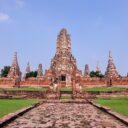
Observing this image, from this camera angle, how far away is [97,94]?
25.3 metres

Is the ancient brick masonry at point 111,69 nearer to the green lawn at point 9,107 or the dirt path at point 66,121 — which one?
the green lawn at point 9,107

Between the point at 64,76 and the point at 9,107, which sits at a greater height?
the point at 64,76

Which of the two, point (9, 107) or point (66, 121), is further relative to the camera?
point (9, 107)

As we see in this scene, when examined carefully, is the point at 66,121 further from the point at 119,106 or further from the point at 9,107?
the point at 119,106

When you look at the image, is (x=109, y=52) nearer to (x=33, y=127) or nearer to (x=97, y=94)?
(x=97, y=94)

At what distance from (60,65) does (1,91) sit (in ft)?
Result: 52.1

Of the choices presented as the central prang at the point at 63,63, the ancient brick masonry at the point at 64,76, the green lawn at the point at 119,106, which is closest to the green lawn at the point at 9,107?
the green lawn at the point at 119,106

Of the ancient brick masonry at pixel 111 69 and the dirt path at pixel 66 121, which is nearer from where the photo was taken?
the dirt path at pixel 66 121

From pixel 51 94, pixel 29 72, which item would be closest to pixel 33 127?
pixel 51 94

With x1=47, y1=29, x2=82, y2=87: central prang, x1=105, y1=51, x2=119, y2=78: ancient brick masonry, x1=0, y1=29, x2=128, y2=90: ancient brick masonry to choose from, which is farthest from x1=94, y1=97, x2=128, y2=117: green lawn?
x1=105, y1=51, x2=119, y2=78: ancient brick masonry

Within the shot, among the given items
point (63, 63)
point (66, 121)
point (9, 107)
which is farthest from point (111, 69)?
point (66, 121)

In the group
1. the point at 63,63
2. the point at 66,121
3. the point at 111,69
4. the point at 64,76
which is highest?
the point at 63,63

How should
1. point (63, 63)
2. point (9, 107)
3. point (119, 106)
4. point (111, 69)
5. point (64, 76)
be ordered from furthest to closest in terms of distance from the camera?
point (111, 69) → point (64, 76) → point (63, 63) → point (119, 106) → point (9, 107)

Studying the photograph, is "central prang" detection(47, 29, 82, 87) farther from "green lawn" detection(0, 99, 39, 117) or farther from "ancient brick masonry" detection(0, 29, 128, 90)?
"green lawn" detection(0, 99, 39, 117)
